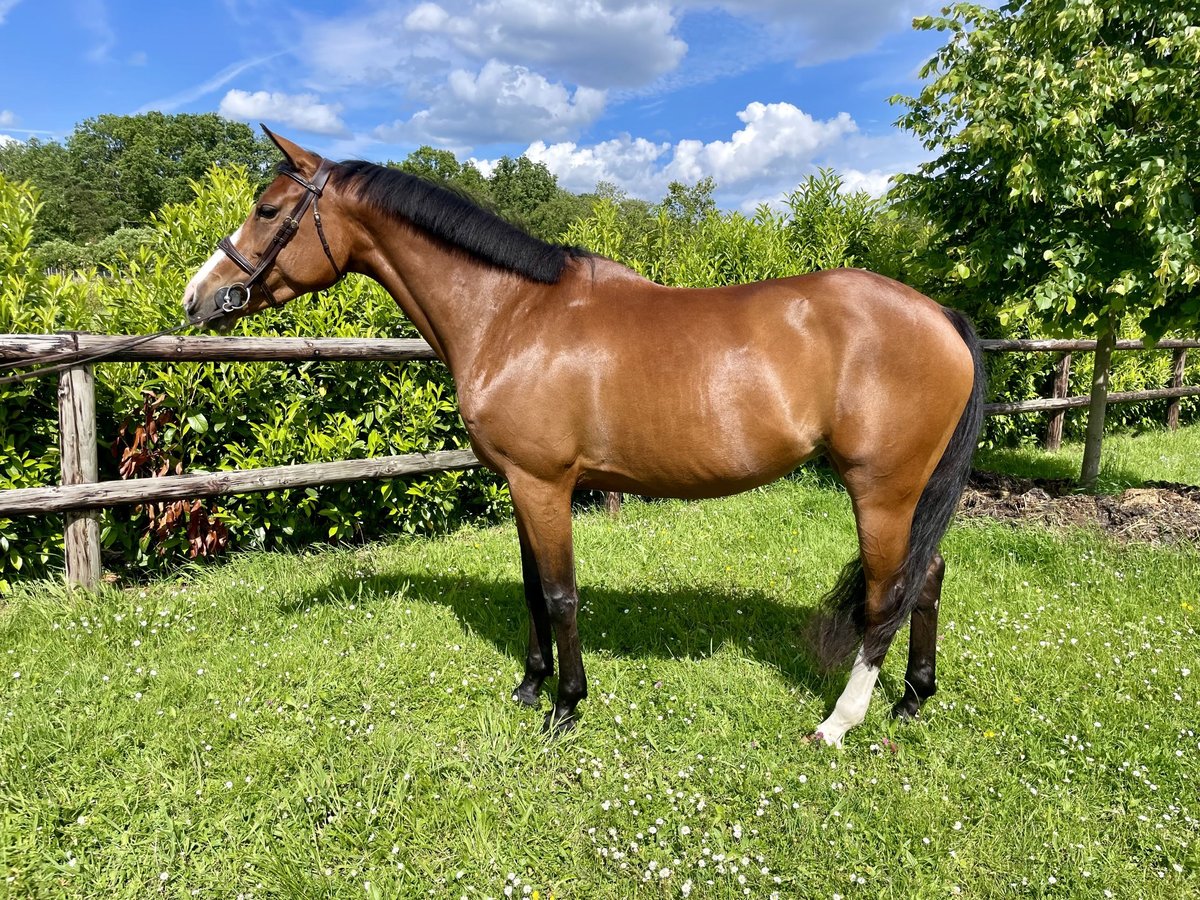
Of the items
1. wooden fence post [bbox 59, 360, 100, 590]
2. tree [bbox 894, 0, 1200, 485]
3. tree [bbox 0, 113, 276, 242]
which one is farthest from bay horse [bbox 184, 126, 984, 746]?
tree [bbox 0, 113, 276, 242]

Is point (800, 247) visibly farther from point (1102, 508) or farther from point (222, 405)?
point (222, 405)

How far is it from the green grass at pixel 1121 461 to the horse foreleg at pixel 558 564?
5.95m

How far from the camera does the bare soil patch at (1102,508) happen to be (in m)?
4.80

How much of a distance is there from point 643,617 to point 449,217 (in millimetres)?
2503

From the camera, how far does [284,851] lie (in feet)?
6.91

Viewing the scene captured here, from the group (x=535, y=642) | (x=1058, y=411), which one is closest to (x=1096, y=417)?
(x=1058, y=411)

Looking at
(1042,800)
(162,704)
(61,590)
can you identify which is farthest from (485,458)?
(61,590)

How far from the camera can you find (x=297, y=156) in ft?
8.90

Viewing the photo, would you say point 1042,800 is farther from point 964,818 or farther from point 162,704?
point 162,704

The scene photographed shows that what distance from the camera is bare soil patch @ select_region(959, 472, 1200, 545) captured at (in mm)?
4805

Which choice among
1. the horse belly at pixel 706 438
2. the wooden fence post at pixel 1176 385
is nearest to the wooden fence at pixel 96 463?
the horse belly at pixel 706 438

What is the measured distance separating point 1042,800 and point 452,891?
216 cm

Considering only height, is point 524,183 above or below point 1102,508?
above

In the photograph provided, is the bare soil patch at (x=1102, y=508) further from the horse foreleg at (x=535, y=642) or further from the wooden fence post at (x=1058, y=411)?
the horse foreleg at (x=535, y=642)
